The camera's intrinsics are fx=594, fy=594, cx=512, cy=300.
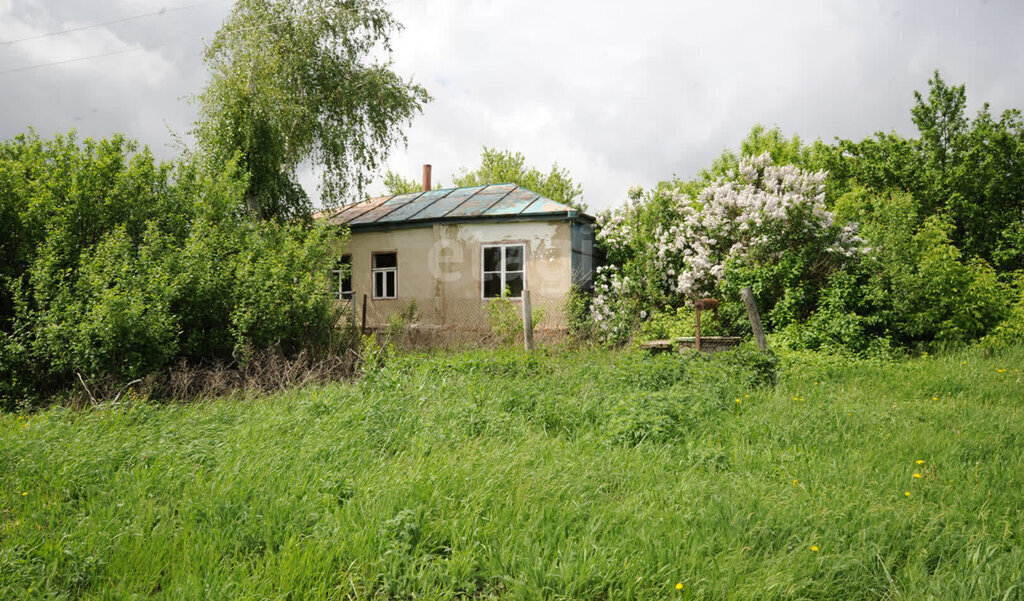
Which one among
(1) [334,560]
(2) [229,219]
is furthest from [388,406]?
(2) [229,219]

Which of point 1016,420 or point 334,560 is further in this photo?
point 1016,420

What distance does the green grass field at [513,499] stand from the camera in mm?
2916

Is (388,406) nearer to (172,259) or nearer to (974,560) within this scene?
(974,560)

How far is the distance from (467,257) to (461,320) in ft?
5.59

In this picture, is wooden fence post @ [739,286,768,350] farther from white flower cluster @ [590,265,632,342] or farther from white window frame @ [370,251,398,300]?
white window frame @ [370,251,398,300]

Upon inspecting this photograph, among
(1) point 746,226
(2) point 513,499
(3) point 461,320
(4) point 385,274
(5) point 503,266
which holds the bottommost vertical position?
(2) point 513,499

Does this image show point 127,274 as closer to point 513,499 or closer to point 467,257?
→ point 513,499

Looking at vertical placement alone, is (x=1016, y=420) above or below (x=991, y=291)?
below

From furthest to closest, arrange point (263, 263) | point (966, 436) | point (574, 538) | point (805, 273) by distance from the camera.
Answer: point (805, 273) → point (263, 263) → point (966, 436) → point (574, 538)

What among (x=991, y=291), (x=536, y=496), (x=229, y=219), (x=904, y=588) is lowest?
(x=904, y=588)

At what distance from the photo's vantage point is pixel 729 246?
46.5ft

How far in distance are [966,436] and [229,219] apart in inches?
428

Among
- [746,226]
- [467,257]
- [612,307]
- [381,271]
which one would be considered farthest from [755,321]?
[381,271]

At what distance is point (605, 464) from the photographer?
4.39 metres
